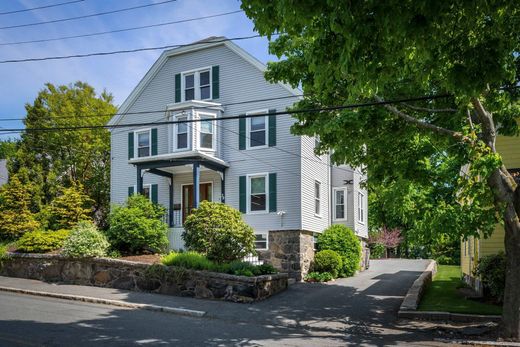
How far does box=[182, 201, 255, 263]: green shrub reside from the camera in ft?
54.0

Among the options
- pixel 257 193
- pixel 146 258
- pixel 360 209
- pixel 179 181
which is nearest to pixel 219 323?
pixel 146 258

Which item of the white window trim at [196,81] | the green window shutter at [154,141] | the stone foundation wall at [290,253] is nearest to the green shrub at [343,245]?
the stone foundation wall at [290,253]

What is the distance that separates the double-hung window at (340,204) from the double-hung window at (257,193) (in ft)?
18.6

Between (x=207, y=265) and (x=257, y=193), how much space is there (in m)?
6.96

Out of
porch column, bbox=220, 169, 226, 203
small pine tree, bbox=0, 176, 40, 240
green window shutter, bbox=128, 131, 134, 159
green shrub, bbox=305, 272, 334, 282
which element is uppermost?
green window shutter, bbox=128, 131, 134, 159

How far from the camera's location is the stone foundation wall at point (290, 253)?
19922 millimetres

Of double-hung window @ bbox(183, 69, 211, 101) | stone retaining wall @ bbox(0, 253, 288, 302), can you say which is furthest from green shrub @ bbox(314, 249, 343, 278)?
double-hung window @ bbox(183, 69, 211, 101)

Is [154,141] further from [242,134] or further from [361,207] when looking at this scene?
[361,207]

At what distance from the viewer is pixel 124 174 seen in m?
25.3

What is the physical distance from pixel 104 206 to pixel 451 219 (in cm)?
2238

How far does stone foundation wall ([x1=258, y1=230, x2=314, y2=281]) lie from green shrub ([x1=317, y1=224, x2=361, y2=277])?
1.57m

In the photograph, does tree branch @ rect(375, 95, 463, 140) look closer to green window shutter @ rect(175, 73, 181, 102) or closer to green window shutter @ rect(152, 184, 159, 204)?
green window shutter @ rect(175, 73, 181, 102)

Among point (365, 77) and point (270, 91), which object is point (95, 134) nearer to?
point (270, 91)

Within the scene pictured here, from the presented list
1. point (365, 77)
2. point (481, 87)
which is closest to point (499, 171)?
point (481, 87)
